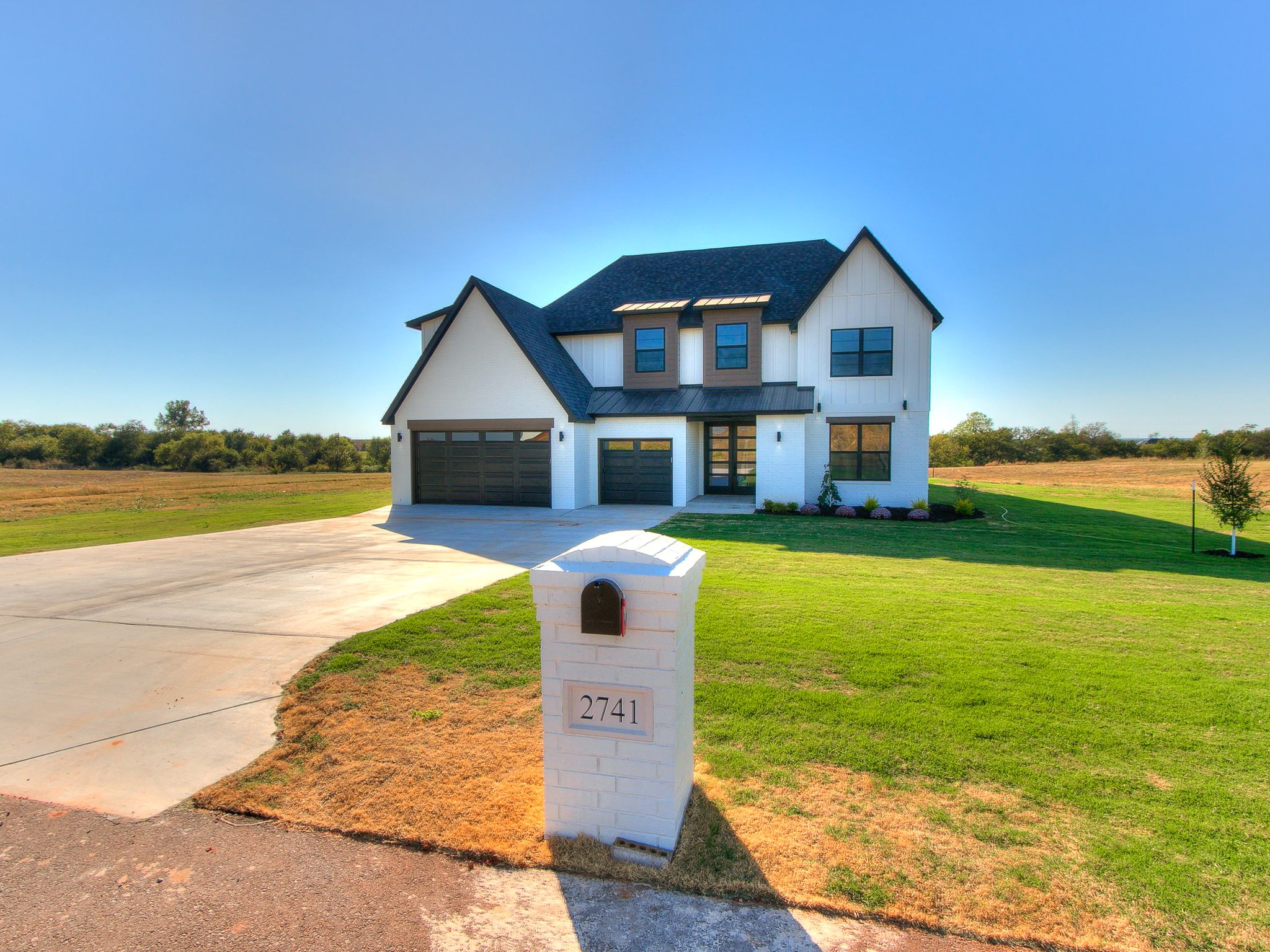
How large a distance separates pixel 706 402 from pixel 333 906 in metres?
17.5

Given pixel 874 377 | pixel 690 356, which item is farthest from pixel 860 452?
pixel 690 356

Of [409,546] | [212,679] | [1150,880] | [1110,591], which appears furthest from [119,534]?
[1110,591]

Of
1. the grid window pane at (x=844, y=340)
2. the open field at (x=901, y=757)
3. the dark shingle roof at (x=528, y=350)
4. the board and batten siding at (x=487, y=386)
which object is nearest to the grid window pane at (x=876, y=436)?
the grid window pane at (x=844, y=340)

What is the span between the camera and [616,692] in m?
2.91

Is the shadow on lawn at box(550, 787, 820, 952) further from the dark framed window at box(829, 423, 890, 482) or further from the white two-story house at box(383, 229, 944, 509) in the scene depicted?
the dark framed window at box(829, 423, 890, 482)

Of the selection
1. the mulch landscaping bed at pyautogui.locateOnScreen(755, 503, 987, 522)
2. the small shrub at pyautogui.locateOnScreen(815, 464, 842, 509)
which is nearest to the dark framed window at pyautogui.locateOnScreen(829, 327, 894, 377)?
the small shrub at pyautogui.locateOnScreen(815, 464, 842, 509)

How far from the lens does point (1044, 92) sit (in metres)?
13.8

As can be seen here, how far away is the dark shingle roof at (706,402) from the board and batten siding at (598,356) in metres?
0.83

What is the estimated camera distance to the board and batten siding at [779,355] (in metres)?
19.3

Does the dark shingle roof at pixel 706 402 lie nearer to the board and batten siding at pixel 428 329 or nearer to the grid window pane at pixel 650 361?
the grid window pane at pixel 650 361

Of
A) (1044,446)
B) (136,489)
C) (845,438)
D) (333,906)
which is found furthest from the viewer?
(1044,446)

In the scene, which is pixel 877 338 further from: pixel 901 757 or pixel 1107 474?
pixel 1107 474

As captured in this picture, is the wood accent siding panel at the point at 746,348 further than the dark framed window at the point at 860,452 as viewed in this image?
Yes

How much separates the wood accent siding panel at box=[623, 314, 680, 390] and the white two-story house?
0.16 feet
